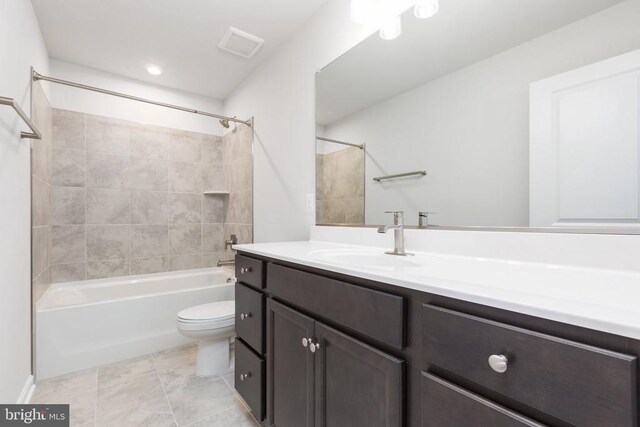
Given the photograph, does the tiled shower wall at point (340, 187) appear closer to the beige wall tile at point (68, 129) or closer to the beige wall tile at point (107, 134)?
the beige wall tile at point (107, 134)

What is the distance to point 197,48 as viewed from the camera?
223 cm

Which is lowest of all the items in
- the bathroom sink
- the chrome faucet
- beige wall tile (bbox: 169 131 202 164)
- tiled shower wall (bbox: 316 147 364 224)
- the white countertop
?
the bathroom sink

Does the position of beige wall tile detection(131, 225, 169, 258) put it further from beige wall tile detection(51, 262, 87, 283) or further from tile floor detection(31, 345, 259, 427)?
tile floor detection(31, 345, 259, 427)

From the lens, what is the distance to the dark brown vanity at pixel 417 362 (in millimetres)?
422

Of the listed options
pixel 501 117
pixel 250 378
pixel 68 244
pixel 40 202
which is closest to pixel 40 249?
pixel 40 202

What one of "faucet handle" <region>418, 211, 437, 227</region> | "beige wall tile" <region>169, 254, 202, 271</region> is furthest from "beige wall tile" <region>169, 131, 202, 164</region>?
"faucet handle" <region>418, 211, 437, 227</region>

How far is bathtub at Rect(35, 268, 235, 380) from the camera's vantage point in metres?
1.88

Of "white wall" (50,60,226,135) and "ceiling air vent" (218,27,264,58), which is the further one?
"white wall" (50,60,226,135)

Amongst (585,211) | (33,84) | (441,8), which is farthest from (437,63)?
(33,84)

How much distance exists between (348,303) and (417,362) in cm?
24

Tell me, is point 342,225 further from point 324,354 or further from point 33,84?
point 33,84

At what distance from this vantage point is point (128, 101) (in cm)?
273

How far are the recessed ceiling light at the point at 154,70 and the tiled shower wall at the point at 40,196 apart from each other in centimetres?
78

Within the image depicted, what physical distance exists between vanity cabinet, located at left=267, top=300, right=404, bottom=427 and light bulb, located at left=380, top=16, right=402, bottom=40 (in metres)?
1.35
